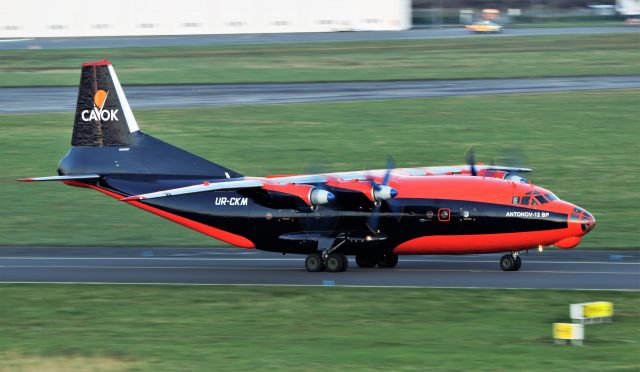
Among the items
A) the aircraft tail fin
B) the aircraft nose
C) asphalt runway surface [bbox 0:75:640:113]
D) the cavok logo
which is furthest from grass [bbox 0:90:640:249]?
the aircraft nose

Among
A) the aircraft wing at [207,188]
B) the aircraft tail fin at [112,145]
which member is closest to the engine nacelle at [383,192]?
the aircraft wing at [207,188]

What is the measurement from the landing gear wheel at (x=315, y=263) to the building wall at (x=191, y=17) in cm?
9062

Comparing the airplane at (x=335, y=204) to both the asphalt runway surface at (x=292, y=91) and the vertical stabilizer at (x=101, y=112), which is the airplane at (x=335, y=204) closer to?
the vertical stabilizer at (x=101, y=112)

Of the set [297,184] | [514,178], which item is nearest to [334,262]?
[297,184]

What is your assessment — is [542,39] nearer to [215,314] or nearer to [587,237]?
[587,237]

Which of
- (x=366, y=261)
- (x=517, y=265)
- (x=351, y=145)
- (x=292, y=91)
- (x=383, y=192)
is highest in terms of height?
(x=292, y=91)

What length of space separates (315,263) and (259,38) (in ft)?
272

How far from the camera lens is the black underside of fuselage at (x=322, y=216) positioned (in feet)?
114

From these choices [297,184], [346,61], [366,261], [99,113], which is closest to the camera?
[297,184]

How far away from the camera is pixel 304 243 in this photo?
3628 cm

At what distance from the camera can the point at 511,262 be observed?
35.5 metres

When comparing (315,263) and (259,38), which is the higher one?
(259,38)

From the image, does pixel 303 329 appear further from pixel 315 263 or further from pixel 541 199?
pixel 541 199

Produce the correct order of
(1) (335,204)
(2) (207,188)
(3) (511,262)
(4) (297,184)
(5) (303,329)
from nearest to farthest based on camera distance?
(5) (303,329), (2) (207,188), (3) (511,262), (4) (297,184), (1) (335,204)
